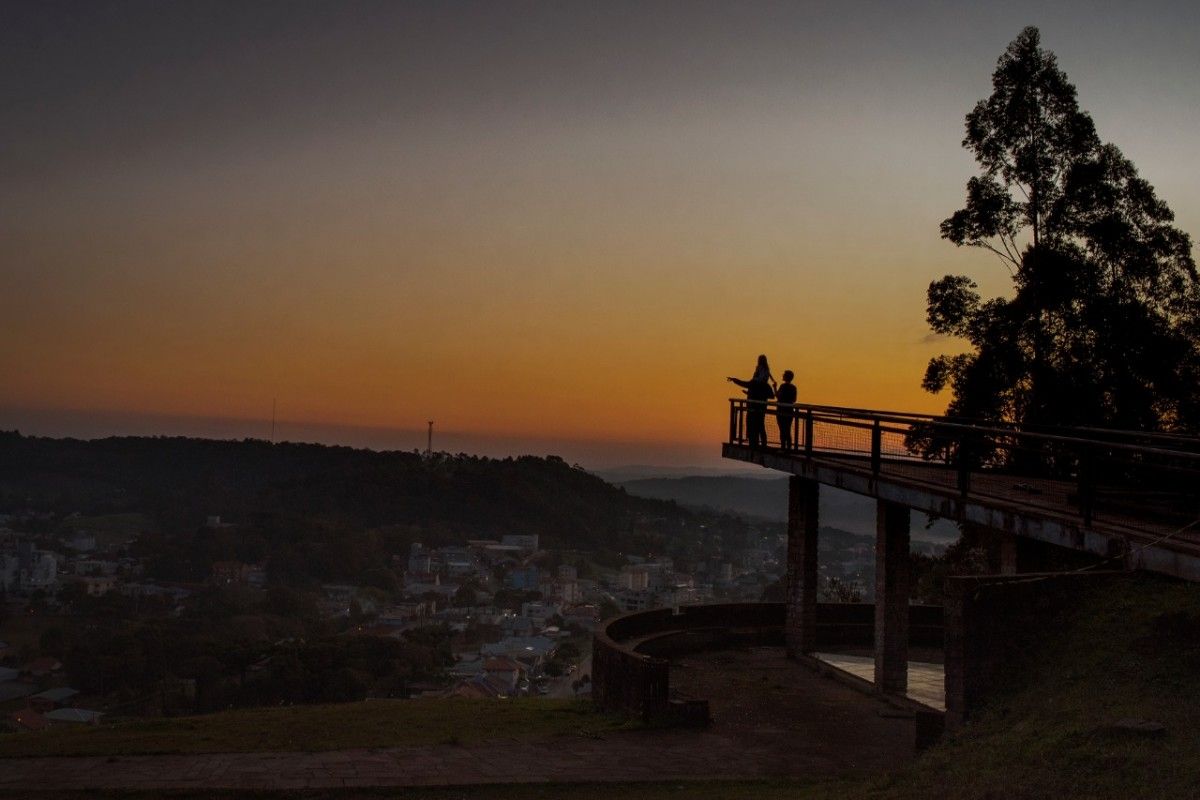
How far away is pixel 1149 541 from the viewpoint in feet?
33.7

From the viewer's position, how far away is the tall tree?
20.7 meters

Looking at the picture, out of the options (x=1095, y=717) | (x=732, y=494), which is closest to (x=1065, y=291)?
(x=1095, y=717)

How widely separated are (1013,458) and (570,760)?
859 centimetres

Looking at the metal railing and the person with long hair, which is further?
the person with long hair

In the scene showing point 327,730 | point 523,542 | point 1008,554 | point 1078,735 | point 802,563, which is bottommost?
point 523,542

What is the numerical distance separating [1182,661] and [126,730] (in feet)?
41.2

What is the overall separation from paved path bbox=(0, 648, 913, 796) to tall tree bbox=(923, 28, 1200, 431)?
8.87 meters

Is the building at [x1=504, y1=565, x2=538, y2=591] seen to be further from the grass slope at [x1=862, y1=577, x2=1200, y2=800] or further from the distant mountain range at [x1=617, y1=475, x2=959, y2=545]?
the grass slope at [x1=862, y1=577, x2=1200, y2=800]

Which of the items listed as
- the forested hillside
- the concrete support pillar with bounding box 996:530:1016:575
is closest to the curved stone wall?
the concrete support pillar with bounding box 996:530:1016:575

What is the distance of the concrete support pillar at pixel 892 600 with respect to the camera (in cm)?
1564

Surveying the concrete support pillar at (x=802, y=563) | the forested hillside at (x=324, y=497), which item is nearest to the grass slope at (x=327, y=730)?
the concrete support pillar at (x=802, y=563)

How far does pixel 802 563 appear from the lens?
60.6 feet

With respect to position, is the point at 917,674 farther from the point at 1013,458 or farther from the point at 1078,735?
the point at 1078,735

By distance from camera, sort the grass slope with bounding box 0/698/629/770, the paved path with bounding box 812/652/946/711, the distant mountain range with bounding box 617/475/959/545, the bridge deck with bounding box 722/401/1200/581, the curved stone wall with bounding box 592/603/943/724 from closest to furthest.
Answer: the bridge deck with bounding box 722/401/1200/581 → the grass slope with bounding box 0/698/629/770 → the curved stone wall with bounding box 592/603/943/724 → the paved path with bounding box 812/652/946/711 → the distant mountain range with bounding box 617/475/959/545
